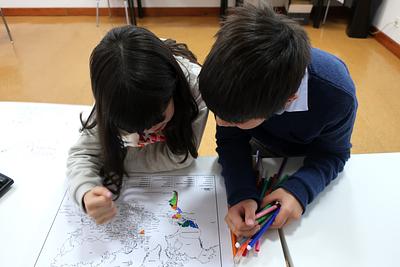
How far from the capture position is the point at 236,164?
0.75 metres

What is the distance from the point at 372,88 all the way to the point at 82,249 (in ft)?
7.29

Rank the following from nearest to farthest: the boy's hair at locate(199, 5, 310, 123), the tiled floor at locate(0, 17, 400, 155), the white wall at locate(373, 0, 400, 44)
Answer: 1. the boy's hair at locate(199, 5, 310, 123)
2. the tiled floor at locate(0, 17, 400, 155)
3. the white wall at locate(373, 0, 400, 44)

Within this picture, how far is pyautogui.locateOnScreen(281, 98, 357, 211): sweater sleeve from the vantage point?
688 mm

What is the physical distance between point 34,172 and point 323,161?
692mm

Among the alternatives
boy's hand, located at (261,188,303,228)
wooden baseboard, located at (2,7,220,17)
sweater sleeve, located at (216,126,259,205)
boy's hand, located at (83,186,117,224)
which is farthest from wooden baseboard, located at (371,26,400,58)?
boy's hand, located at (83,186,117,224)

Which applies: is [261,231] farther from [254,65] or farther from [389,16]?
[389,16]

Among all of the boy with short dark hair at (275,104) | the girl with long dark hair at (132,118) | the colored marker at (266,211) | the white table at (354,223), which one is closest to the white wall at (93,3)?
the girl with long dark hair at (132,118)

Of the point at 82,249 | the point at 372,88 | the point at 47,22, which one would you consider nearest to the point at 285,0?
the point at 372,88

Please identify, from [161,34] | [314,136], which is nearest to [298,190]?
[314,136]

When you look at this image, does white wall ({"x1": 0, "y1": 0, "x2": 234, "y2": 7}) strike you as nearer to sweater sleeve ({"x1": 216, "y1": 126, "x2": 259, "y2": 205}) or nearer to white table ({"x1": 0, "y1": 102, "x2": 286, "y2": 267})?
white table ({"x1": 0, "y1": 102, "x2": 286, "y2": 267})

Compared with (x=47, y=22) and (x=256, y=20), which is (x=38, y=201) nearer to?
(x=256, y=20)

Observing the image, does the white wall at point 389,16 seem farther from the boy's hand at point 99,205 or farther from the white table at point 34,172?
the boy's hand at point 99,205

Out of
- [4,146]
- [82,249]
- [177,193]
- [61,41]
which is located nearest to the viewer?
[82,249]

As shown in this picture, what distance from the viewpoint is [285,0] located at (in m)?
3.21
